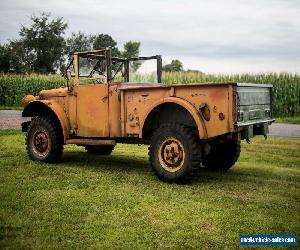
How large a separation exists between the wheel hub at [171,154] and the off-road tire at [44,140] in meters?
2.48

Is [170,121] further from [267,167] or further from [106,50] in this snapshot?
[267,167]

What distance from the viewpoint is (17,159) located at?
8367 mm

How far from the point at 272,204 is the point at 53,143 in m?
4.39

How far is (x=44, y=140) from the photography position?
833 centimetres

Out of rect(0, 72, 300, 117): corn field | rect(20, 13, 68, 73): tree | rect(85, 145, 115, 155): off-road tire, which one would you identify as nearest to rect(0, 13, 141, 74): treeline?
rect(20, 13, 68, 73): tree

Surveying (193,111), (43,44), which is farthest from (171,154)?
(43,44)

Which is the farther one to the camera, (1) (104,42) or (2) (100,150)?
(1) (104,42)

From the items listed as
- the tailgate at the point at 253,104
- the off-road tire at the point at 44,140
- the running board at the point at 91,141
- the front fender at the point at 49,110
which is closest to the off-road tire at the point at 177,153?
the tailgate at the point at 253,104

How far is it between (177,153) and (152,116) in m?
0.90

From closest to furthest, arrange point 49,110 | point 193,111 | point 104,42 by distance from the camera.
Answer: point 193,111 < point 49,110 < point 104,42

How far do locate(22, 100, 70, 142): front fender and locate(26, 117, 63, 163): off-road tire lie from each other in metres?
0.21

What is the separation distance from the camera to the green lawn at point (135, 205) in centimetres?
412

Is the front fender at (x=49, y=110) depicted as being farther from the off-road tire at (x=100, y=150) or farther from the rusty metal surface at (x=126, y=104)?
the off-road tire at (x=100, y=150)

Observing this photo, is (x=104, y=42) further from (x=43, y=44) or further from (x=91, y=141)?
(x=91, y=141)
